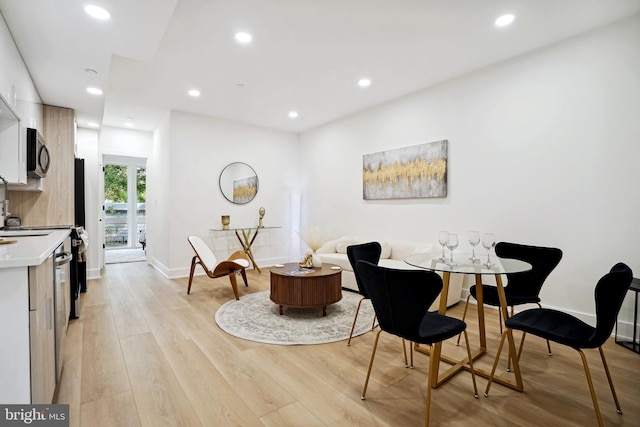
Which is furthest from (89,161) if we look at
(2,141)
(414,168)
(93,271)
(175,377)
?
(414,168)

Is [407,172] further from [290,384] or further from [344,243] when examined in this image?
[290,384]

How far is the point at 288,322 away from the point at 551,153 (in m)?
3.25

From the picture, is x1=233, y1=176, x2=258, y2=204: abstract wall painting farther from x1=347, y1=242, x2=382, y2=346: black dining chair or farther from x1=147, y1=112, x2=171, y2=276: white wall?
x1=347, y1=242, x2=382, y2=346: black dining chair

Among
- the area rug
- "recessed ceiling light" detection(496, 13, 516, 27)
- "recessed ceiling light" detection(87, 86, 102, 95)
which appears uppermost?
"recessed ceiling light" detection(496, 13, 516, 27)

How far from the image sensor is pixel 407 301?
1774 millimetres

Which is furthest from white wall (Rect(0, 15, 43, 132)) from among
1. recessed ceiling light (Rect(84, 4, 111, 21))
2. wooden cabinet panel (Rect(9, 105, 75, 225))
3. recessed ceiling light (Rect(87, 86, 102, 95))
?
wooden cabinet panel (Rect(9, 105, 75, 225))

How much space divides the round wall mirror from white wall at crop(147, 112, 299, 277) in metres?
0.09

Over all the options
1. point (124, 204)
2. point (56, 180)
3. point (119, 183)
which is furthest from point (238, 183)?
point (119, 183)

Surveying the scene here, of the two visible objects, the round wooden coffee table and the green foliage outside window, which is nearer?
the round wooden coffee table

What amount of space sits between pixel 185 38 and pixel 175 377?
3023 millimetres

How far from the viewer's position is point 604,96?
299 centimetres

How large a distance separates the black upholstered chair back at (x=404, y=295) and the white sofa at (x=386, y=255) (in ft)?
6.84

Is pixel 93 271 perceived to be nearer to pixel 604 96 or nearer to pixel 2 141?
pixel 2 141

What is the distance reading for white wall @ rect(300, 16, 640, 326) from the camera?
291 centimetres
